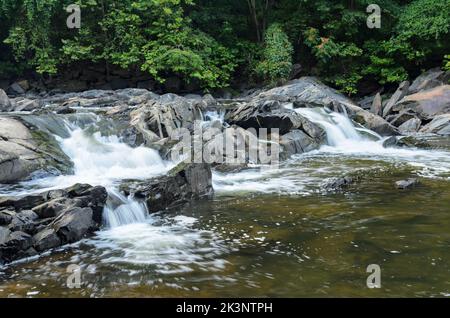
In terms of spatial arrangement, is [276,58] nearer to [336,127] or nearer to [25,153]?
[336,127]

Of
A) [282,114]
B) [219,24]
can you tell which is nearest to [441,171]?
[282,114]

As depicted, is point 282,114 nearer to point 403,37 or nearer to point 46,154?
point 46,154

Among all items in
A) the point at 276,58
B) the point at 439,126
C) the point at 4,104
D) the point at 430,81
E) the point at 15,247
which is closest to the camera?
the point at 15,247

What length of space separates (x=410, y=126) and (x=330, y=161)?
7.23 m

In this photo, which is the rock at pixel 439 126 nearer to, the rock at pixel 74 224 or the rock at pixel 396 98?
the rock at pixel 396 98

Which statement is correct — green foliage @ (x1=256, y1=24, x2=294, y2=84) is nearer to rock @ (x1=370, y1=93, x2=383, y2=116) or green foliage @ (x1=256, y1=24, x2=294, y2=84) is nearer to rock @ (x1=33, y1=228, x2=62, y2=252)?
rock @ (x1=370, y1=93, x2=383, y2=116)

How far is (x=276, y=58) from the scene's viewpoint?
933 inches

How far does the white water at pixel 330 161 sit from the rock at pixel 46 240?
3.93m

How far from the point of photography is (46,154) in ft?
34.6

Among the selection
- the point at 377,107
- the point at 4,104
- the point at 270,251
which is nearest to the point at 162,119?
the point at 4,104

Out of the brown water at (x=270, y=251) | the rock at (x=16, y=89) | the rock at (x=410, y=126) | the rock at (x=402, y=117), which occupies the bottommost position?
the brown water at (x=270, y=251)

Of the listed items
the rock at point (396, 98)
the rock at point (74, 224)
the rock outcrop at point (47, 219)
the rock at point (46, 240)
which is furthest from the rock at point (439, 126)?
the rock at point (46, 240)

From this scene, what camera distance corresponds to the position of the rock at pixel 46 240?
581 centimetres

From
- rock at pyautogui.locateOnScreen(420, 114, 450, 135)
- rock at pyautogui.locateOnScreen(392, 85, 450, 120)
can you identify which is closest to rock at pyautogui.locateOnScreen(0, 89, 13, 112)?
rock at pyautogui.locateOnScreen(392, 85, 450, 120)
